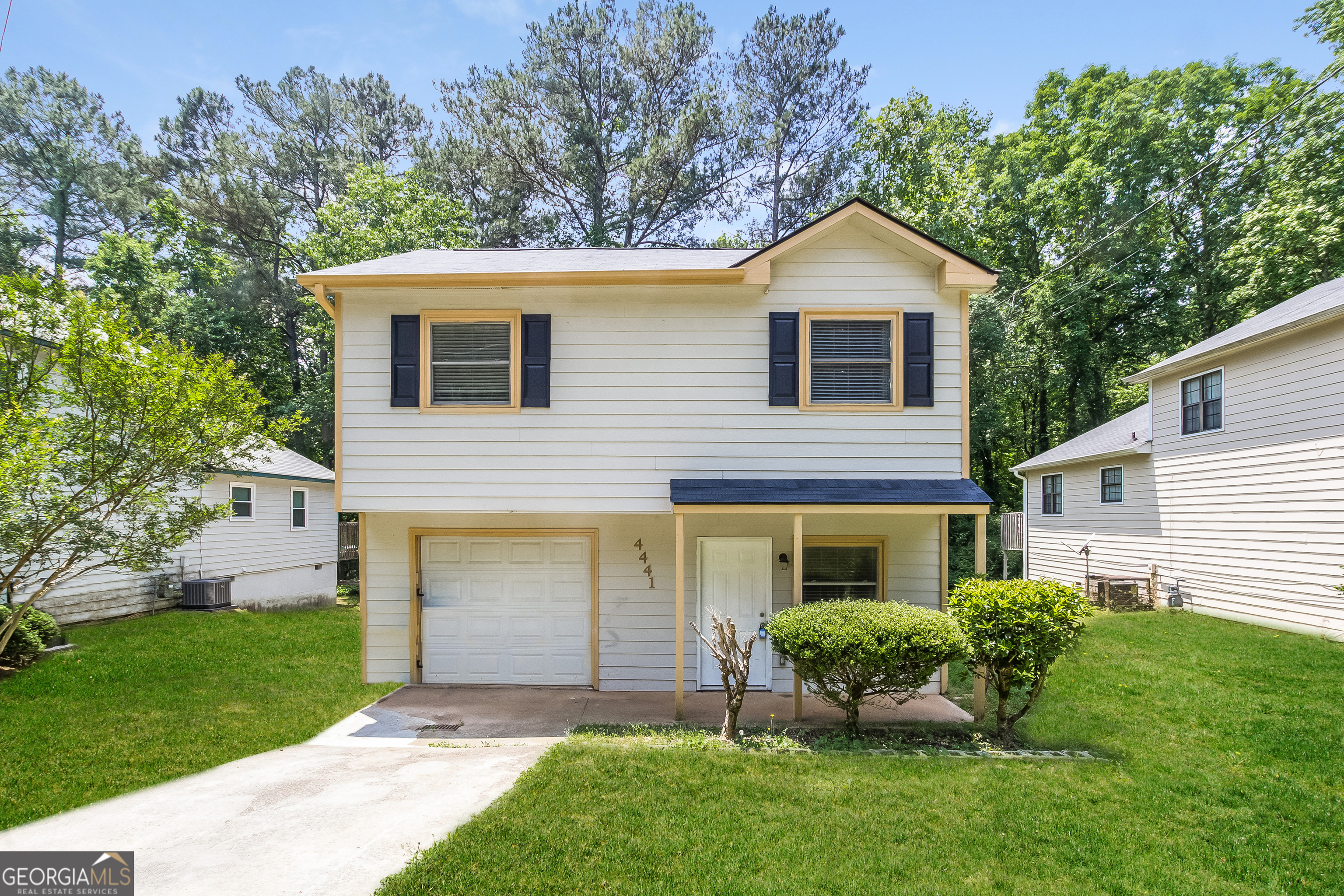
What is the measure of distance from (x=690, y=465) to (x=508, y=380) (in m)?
2.40

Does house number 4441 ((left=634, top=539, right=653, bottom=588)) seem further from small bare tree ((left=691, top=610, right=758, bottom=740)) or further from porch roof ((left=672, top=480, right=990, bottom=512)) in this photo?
small bare tree ((left=691, top=610, right=758, bottom=740))

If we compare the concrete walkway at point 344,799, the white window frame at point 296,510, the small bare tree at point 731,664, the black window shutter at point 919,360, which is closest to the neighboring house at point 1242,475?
the black window shutter at point 919,360

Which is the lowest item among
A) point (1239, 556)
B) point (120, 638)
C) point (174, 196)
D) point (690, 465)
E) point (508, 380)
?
point (120, 638)

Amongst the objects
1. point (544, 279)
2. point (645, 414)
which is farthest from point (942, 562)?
point (544, 279)

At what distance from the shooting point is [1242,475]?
35.6 ft

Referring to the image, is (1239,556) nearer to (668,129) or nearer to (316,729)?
(316,729)

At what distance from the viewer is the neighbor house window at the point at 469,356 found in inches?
291

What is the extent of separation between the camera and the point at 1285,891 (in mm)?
3578

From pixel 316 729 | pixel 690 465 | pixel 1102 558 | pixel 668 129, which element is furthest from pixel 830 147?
pixel 316 729

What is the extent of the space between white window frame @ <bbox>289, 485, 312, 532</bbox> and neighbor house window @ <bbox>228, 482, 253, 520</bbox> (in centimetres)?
150

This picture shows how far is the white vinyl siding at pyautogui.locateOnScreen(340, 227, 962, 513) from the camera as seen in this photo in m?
7.21

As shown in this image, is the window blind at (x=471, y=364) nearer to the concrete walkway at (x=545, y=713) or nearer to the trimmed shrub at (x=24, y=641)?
the concrete walkway at (x=545, y=713)

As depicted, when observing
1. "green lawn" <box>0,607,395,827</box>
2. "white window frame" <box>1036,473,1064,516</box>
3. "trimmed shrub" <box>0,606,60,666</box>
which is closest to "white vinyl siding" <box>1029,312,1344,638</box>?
"white window frame" <box>1036,473,1064,516</box>

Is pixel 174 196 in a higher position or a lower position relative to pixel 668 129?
lower
